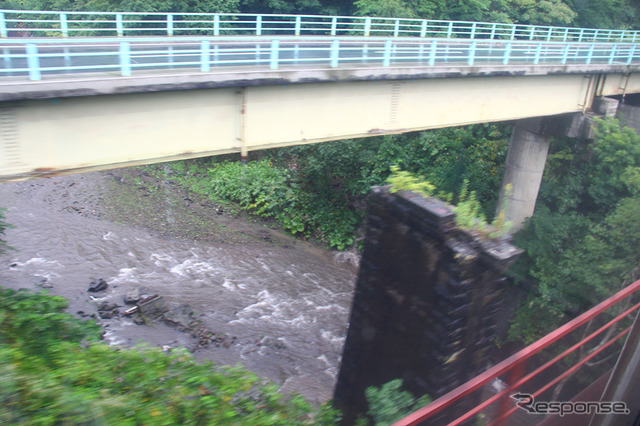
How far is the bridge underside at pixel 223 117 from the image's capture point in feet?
23.6

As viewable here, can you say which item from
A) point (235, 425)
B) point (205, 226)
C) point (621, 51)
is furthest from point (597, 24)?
point (235, 425)

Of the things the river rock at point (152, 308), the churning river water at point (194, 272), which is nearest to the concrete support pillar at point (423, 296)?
the churning river water at point (194, 272)

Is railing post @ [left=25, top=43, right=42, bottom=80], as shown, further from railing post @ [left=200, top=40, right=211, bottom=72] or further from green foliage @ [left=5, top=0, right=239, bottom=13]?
green foliage @ [left=5, top=0, right=239, bottom=13]

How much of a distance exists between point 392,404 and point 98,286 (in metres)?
10.8

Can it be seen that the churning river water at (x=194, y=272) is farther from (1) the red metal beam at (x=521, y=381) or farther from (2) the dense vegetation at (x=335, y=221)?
(1) the red metal beam at (x=521, y=381)

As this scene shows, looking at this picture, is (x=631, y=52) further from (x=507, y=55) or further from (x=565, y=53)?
(x=507, y=55)

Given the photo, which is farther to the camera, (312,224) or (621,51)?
(312,224)

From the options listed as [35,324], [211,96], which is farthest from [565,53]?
[35,324]

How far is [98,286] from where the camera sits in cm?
1301

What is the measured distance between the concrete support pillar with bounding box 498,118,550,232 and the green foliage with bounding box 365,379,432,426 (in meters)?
12.9

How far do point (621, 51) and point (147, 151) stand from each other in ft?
53.0

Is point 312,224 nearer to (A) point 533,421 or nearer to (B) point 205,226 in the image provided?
(B) point 205,226

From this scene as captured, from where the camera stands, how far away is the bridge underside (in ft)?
23.6

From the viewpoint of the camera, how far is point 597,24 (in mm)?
27125
